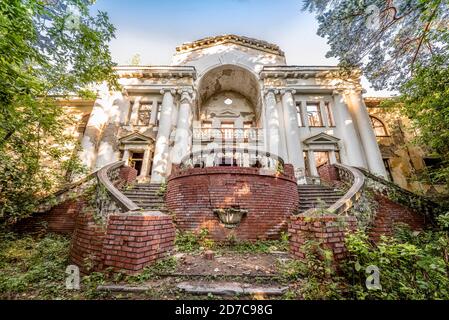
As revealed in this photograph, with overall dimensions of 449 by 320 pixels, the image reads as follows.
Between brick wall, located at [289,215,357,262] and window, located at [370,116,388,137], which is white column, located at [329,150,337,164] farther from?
brick wall, located at [289,215,357,262]

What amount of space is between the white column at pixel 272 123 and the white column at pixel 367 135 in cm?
562

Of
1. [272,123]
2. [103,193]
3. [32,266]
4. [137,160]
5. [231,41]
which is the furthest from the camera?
[231,41]

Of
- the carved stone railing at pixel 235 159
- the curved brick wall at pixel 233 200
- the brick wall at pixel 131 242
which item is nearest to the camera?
the brick wall at pixel 131 242

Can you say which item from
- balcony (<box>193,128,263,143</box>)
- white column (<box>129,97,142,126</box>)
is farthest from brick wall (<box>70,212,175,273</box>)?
white column (<box>129,97,142,126</box>)

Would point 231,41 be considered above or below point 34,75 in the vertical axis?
above

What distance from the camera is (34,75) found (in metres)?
6.38

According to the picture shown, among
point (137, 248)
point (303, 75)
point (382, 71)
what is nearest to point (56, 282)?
point (137, 248)

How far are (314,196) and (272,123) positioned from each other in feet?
21.2

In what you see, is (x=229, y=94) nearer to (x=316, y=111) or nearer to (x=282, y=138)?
(x=282, y=138)

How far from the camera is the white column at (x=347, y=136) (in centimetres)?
1282

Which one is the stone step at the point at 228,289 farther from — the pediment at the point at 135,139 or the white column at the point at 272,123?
the pediment at the point at 135,139

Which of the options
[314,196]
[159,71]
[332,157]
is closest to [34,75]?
[159,71]

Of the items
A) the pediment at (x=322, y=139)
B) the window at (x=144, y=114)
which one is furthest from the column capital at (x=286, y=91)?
the window at (x=144, y=114)

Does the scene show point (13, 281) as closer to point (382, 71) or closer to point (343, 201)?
point (343, 201)
